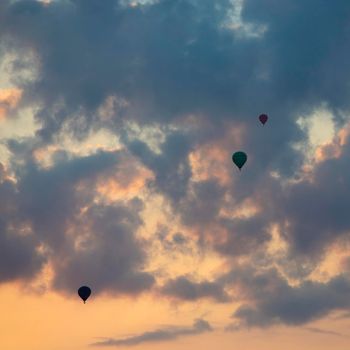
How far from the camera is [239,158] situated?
14488cm

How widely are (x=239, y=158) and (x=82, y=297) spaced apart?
3959cm

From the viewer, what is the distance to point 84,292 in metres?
144

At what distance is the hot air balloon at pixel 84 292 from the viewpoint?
468 feet

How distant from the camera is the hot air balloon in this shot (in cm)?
14256

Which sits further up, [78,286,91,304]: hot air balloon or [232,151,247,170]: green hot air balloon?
[232,151,247,170]: green hot air balloon

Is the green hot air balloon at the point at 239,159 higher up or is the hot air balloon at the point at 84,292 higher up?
the green hot air balloon at the point at 239,159

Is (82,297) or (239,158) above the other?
(239,158)

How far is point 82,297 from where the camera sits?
142000 millimetres
